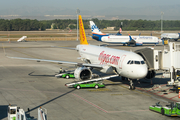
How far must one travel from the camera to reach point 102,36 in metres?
94.8

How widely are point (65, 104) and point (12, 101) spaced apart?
5.15 meters

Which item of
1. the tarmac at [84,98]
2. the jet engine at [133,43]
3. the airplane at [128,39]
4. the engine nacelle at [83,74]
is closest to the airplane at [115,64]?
the engine nacelle at [83,74]

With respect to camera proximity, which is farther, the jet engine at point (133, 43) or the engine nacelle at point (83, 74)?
the jet engine at point (133, 43)

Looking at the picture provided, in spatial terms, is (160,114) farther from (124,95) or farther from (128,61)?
(128,61)

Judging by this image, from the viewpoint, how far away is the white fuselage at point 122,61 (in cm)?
2717

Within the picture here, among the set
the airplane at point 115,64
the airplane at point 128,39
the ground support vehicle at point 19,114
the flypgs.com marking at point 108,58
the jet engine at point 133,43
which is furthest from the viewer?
the airplane at point 128,39

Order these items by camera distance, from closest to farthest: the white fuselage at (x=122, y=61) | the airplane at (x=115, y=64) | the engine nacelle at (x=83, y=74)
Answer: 1. the white fuselage at (x=122, y=61)
2. the airplane at (x=115, y=64)
3. the engine nacelle at (x=83, y=74)

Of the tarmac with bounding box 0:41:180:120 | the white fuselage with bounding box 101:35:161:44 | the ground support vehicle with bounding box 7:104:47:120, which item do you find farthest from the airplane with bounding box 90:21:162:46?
the ground support vehicle with bounding box 7:104:47:120

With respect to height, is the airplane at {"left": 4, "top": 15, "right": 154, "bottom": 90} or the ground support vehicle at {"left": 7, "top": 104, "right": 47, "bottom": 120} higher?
the airplane at {"left": 4, "top": 15, "right": 154, "bottom": 90}

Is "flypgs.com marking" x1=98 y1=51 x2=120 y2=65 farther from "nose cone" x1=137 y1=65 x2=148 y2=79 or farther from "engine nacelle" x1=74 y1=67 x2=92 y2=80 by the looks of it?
"nose cone" x1=137 y1=65 x2=148 y2=79

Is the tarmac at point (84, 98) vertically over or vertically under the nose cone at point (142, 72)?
under

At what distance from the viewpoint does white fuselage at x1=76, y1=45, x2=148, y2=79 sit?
2717 centimetres

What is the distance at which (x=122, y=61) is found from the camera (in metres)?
29.2

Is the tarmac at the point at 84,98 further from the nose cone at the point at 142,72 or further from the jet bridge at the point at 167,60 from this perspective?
the jet bridge at the point at 167,60
